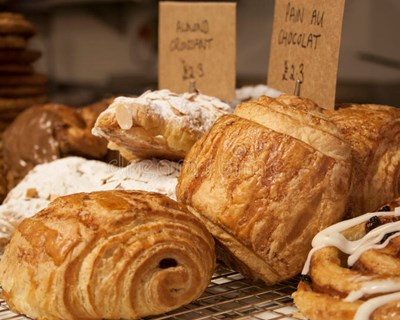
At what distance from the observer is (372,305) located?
1113mm

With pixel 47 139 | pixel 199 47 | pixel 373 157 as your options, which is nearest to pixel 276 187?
pixel 373 157

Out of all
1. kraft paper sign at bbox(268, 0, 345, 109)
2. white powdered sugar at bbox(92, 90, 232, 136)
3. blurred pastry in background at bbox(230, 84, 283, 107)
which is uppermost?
kraft paper sign at bbox(268, 0, 345, 109)

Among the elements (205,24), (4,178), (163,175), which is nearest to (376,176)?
(163,175)

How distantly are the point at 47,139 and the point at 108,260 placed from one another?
54.0 inches

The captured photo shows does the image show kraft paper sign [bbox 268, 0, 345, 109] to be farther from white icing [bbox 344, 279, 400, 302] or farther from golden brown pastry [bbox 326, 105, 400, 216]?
white icing [bbox 344, 279, 400, 302]

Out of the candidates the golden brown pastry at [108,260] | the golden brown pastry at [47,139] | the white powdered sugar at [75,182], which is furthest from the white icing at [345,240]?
the golden brown pastry at [47,139]

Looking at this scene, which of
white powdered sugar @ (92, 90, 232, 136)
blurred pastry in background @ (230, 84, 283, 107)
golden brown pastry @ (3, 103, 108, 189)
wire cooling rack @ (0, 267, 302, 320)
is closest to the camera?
wire cooling rack @ (0, 267, 302, 320)

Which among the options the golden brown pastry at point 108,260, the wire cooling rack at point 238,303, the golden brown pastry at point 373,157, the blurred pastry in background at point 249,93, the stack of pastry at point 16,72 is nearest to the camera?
the golden brown pastry at point 108,260

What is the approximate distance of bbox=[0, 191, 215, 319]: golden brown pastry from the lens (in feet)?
4.14

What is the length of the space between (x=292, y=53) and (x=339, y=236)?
0.86 meters

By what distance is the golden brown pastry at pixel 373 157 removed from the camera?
152 centimetres

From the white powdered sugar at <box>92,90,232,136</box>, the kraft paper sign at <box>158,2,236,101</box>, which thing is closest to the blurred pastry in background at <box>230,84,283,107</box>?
the kraft paper sign at <box>158,2,236,101</box>

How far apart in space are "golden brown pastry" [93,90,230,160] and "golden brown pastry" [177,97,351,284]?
39 cm

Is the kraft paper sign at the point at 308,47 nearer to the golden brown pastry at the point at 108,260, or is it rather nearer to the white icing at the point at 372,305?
the golden brown pastry at the point at 108,260
